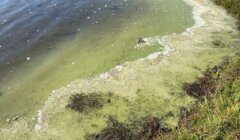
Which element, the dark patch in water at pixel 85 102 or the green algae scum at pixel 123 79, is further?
the dark patch in water at pixel 85 102

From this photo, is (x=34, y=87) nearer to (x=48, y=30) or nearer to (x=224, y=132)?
(x=48, y=30)

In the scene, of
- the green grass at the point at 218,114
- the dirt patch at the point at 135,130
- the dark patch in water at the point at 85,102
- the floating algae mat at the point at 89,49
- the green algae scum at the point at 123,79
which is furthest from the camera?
the floating algae mat at the point at 89,49

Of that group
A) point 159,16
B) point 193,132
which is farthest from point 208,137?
point 159,16

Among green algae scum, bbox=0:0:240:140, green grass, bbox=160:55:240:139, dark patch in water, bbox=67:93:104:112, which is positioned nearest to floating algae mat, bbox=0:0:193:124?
green algae scum, bbox=0:0:240:140

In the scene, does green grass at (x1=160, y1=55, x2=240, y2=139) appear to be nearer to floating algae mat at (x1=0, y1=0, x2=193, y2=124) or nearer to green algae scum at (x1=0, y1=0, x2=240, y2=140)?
green algae scum at (x1=0, y1=0, x2=240, y2=140)

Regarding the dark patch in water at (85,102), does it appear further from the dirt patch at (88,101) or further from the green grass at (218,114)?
the green grass at (218,114)

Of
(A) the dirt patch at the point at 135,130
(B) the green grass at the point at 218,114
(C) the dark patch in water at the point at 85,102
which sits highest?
(B) the green grass at the point at 218,114

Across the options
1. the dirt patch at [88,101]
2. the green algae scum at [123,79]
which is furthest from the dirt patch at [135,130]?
the dirt patch at [88,101]

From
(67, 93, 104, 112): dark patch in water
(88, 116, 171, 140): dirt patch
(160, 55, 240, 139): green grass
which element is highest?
(160, 55, 240, 139): green grass
